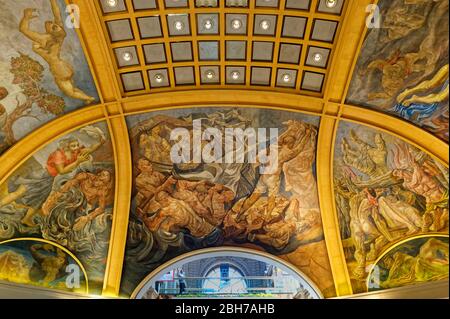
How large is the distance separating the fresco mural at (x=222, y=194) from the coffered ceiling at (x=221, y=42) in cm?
129

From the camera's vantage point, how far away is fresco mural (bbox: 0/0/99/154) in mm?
12898

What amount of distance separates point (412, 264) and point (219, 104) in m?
8.91

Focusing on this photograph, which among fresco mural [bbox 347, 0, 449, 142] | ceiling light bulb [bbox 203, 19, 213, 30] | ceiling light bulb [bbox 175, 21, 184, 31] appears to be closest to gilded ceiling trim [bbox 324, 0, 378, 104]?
fresco mural [bbox 347, 0, 449, 142]

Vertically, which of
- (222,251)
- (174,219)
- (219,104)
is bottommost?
(222,251)

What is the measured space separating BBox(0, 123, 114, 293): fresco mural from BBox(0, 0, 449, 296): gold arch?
361 millimetres

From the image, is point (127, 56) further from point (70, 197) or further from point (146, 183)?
point (70, 197)

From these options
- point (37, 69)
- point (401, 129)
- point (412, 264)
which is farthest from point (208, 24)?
point (412, 264)

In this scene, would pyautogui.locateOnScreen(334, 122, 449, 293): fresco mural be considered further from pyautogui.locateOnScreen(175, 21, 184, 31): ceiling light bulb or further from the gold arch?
pyautogui.locateOnScreen(175, 21, 184, 31): ceiling light bulb

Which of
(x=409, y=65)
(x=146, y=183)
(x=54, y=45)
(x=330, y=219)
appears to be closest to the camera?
(x=409, y=65)

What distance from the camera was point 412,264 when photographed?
15.2 metres

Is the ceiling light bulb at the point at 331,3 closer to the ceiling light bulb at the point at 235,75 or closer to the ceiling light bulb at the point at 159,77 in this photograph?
the ceiling light bulb at the point at 235,75

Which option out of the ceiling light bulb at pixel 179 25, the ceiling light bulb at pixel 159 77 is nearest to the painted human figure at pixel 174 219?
the ceiling light bulb at pixel 159 77
